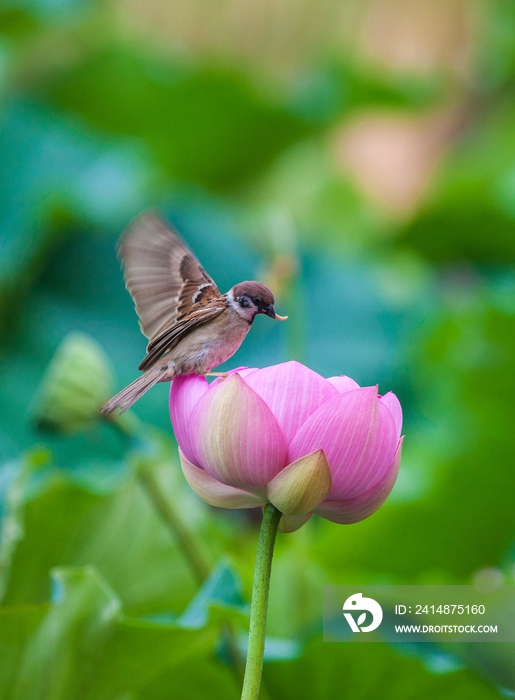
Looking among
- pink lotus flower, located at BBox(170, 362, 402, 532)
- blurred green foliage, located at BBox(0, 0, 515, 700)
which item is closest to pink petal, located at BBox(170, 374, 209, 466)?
pink lotus flower, located at BBox(170, 362, 402, 532)

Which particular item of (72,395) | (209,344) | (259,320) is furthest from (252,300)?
(259,320)

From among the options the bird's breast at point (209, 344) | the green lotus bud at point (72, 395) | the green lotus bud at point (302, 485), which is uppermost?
the green lotus bud at point (72, 395)

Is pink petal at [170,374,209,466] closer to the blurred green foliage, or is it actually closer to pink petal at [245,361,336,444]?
pink petal at [245,361,336,444]

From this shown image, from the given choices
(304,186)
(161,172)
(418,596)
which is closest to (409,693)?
(418,596)

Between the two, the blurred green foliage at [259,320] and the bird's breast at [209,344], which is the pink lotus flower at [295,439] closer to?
the bird's breast at [209,344]

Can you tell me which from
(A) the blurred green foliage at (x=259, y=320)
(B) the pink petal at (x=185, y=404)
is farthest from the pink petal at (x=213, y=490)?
(A) the blurred green foliage at (x=259, y=320)

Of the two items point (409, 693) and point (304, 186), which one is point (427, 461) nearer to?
point (409, 693)

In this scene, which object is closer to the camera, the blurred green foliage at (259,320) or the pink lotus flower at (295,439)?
the pink lotus flower at (295,439)
